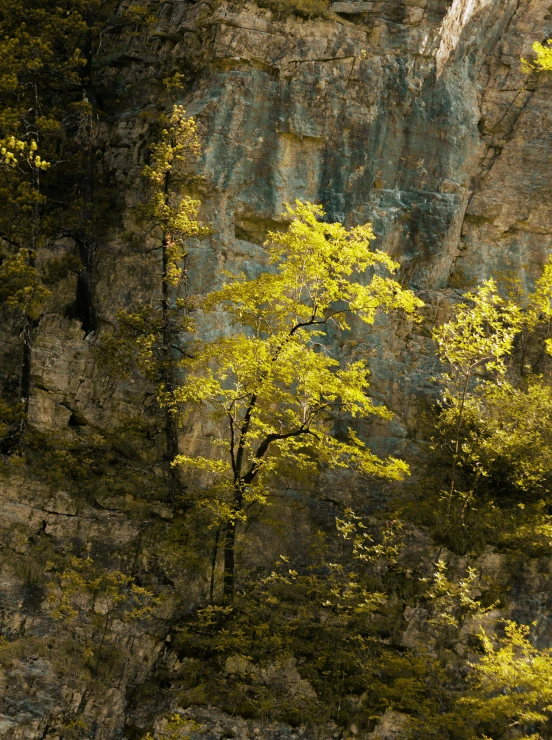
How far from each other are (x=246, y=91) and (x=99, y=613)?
1437 centimetres

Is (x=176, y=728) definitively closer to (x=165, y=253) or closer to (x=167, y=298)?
(x=167, y=298)

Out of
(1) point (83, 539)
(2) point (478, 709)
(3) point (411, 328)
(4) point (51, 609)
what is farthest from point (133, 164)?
(2) point (478, 709)

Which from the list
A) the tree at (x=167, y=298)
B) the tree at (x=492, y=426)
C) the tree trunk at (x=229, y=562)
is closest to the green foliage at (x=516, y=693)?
the tree at (x=492, y=426)

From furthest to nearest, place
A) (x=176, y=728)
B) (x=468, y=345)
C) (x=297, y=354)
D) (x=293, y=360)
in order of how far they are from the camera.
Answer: (x=468, y=345), (x=293, y=360), (x=297, y=354), (x=176, y=728)

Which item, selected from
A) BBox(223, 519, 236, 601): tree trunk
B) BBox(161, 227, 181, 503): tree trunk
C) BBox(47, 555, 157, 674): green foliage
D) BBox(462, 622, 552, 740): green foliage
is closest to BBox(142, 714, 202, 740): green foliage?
BBox(47, 555, 157, 674): green foliage

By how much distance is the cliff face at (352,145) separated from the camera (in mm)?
20703

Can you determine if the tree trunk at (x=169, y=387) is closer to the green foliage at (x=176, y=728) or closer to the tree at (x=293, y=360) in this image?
the tree at (x=293, y=360)

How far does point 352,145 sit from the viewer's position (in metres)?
21.8

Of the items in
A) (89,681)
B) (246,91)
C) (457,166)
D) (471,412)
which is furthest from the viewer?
(457,166)

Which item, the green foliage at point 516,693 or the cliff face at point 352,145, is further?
the cliff face at point 352,145

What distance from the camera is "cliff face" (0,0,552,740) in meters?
20.7

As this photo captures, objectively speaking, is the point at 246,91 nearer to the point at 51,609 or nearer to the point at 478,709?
the point at 51,609

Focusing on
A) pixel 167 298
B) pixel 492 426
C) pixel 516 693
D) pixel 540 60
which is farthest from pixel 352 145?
pixel 516 693

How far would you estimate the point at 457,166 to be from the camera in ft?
74.3
